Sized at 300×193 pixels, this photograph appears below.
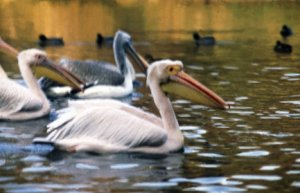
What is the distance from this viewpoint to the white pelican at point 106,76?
15070 mm

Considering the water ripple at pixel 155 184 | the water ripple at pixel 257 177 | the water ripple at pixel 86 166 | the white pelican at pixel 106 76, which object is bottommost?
the water ripple at pixel 257 177

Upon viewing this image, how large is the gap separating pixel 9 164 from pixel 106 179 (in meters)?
1.15

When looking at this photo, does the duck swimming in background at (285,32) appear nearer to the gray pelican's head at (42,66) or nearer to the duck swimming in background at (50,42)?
the duck swimming in background at (50,42)

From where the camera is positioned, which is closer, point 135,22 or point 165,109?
point 165,109

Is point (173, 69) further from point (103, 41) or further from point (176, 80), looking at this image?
point (103, 41)

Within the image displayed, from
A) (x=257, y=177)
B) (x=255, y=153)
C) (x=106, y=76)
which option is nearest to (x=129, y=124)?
(x=255, y=153)

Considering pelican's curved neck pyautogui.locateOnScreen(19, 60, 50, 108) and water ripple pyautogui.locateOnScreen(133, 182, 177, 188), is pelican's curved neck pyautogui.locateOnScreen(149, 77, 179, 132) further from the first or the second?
pelican's curved neck pyautogui.locateOnScreen(19, 60, 50, 108)

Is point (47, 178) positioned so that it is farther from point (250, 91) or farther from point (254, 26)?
point (254, 26)

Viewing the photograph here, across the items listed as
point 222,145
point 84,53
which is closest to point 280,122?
point 222,145

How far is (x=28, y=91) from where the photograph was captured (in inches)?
475

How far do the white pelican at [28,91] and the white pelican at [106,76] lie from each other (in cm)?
236

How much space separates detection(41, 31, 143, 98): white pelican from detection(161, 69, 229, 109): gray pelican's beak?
16.9 ft

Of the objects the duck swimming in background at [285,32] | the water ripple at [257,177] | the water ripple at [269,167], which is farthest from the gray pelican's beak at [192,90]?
the duck swimming in background at [285,32]

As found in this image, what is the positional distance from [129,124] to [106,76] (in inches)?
242
